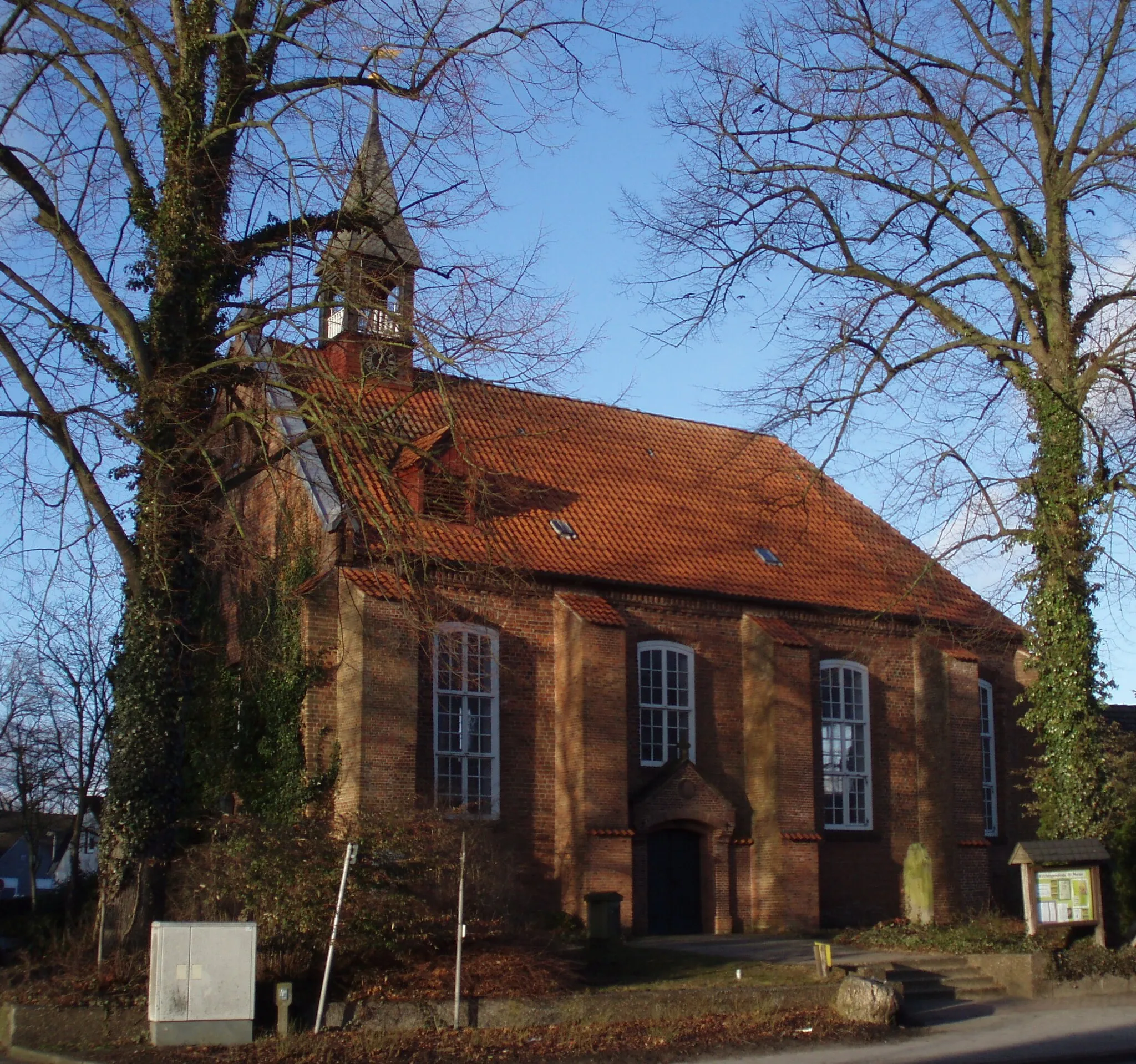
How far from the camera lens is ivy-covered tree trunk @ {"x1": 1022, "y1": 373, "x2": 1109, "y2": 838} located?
1761 centimetres

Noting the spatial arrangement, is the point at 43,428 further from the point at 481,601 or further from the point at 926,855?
the point at 926,855

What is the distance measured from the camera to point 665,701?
76.6 feet

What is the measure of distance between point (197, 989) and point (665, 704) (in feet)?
40.2

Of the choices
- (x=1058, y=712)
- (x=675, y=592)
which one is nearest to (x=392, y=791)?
(x=675, y=592)

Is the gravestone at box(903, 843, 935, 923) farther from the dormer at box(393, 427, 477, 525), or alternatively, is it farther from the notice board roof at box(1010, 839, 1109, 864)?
the dormer at box(393, 427, 477, 525)

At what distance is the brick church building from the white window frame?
5 cm

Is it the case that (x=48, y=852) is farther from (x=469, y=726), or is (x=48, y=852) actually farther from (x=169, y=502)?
(x=169, y=502)

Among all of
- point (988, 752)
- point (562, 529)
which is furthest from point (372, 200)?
point (988, 752)

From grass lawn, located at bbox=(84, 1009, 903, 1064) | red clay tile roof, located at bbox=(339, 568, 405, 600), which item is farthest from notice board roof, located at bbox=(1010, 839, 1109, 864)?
red clay tile roof, located at bbox=(339, 568, 405, 600)

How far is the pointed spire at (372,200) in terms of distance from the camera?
13.9m

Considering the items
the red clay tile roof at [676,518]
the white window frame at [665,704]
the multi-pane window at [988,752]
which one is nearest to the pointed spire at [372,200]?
the red clay tile roof at [676,518]

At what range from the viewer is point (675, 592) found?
23531 mm

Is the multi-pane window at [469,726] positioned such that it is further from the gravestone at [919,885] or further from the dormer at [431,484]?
the gravestone at [919,885]

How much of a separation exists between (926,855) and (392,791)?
9298mm
